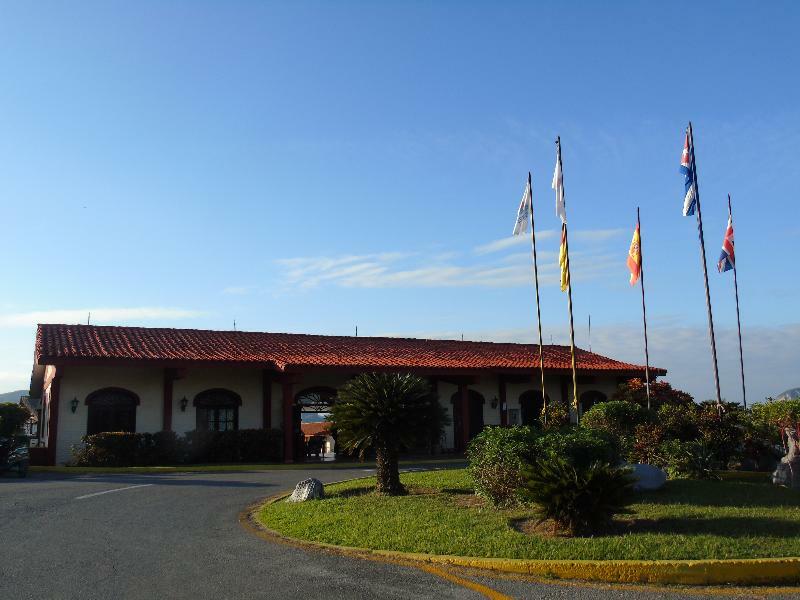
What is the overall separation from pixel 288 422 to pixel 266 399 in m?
1.76

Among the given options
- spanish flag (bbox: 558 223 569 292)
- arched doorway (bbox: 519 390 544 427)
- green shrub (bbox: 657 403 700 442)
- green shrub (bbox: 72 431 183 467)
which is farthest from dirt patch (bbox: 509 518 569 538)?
arched doorway (bbox: 519 390 544 427)

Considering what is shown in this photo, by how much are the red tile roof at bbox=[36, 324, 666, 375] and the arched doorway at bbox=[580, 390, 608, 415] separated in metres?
1.30

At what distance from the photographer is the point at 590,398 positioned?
3219cm

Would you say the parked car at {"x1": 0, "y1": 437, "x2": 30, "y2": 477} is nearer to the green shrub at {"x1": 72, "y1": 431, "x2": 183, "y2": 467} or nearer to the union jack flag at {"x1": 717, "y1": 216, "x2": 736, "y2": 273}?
the green shrub at {"x1": 72, "y1": 431, "x2": 183, "y2": 467}

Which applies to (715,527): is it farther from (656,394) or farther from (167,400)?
(167,400)

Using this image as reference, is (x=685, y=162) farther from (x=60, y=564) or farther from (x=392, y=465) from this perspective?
(x=60, y=564)

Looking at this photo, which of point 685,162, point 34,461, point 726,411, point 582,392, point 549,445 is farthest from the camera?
point 582,392

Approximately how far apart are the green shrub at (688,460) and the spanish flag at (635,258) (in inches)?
395

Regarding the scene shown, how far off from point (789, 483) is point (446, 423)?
19.9ft

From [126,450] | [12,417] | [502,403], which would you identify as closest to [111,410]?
[126,450]

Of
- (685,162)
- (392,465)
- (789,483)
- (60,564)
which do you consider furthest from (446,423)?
(685,162)

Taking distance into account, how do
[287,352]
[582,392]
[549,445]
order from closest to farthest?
[549,445]
[287,352]
[582,392]

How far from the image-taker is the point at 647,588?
22.6 ft

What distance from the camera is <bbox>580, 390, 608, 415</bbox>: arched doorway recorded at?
31953 millimetres
